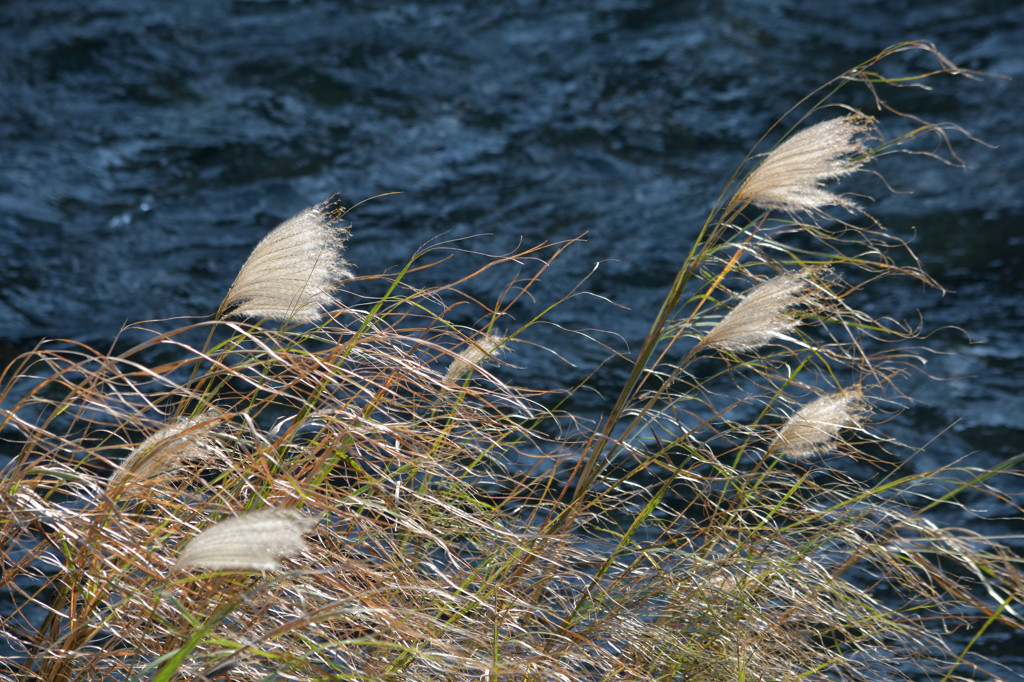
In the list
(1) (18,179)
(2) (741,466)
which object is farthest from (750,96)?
(1) (18,179)

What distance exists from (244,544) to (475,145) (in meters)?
4.64

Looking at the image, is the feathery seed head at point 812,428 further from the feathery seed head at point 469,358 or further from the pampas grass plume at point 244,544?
the pampas grass plume at point 244,544

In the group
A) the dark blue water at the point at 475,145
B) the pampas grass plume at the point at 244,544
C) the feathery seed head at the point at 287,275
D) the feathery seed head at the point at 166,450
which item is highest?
the feathery seed head at the point at 287,275

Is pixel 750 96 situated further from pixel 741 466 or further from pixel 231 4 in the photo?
pixel 231 4

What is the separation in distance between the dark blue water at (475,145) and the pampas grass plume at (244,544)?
2.66 m

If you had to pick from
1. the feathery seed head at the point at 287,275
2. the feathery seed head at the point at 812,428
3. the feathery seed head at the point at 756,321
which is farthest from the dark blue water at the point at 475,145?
the feathery seed head at the point at 287,275

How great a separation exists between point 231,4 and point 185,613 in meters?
6.55

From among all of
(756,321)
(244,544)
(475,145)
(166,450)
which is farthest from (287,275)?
(475,145)

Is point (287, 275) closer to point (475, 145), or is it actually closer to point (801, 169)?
point (801, 169)

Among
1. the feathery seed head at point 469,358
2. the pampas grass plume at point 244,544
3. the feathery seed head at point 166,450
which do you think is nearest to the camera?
the pampas grass plume at point 244,544

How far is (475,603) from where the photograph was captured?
1.57 m

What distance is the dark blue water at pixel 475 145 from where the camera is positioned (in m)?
4.17

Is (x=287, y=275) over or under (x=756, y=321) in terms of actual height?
over

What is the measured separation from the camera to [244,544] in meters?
1.00
